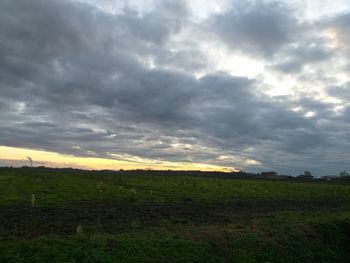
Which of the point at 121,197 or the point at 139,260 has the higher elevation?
the point at 121,197

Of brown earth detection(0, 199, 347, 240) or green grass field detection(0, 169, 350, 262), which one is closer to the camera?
green grass field detection(0, 169, 350, 262)

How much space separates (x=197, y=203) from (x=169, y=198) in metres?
3.39

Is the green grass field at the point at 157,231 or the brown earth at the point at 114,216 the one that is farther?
the brown earth at the point at 114,216

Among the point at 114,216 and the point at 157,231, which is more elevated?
the point at 114,216

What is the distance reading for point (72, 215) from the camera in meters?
28.0

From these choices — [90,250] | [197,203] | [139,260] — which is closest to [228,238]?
[139,260]

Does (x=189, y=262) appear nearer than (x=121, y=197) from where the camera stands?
Yes

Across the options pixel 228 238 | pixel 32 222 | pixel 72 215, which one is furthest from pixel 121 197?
pixel 228 238

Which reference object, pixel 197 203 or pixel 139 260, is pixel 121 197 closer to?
pixel 197 203

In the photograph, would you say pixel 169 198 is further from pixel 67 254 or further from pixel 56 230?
pixel 67 254

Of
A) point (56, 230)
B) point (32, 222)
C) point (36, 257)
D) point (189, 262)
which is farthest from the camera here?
point (32, 222)

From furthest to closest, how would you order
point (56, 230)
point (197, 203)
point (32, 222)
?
point (197, 203) < point (32, 222) < point (56, 230)

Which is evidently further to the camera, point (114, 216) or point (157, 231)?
point (114, 216)

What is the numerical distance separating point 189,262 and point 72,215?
Result: 11.1 m
